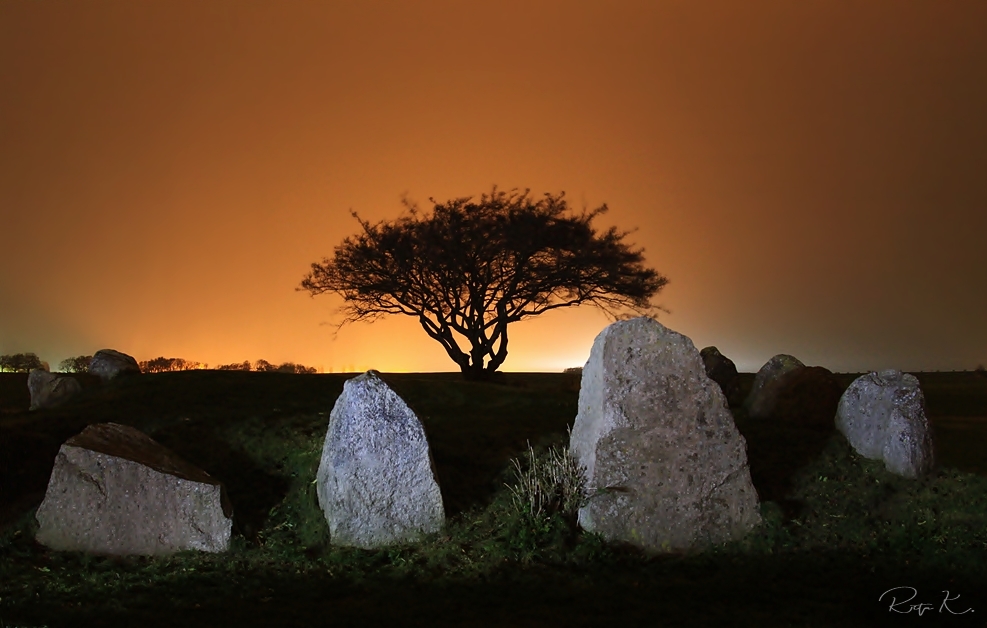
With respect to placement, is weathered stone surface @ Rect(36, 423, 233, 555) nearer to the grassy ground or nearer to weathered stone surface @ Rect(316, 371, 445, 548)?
the grassy ground

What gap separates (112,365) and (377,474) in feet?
50.8

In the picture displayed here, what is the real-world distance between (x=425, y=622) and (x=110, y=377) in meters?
18.9

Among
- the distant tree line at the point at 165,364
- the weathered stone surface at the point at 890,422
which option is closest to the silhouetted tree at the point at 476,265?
the distant tree line at the point at 165,364

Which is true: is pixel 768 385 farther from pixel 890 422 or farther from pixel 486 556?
pixel 486 556

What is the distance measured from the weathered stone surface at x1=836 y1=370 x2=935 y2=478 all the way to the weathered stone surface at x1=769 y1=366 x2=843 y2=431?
71.8 inches

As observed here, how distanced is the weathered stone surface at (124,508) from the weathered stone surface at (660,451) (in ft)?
18.2

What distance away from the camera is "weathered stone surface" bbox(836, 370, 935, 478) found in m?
18.0

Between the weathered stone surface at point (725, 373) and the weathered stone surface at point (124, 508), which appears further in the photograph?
the weathered stone surface at point (725, 373)

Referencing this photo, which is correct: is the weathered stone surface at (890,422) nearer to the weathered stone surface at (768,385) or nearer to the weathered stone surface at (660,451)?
the weathered stone surface at (768,385)

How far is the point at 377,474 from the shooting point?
14.6m

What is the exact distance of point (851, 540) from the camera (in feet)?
47.5

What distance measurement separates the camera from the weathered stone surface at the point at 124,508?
1405 centimetres

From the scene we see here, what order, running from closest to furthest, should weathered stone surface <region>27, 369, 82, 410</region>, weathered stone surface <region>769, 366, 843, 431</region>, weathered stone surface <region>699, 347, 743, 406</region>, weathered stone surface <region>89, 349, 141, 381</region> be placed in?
1. weathered stone surface <region>769, 366, 843, 431</region>
2. weathered stone surface <region>27, 369, 82, 410</region>
3. weathered stone surface <region>89, 349, 141, 381</region>
4. weathered stone surface <region>699, 347, 743, 406</region>
